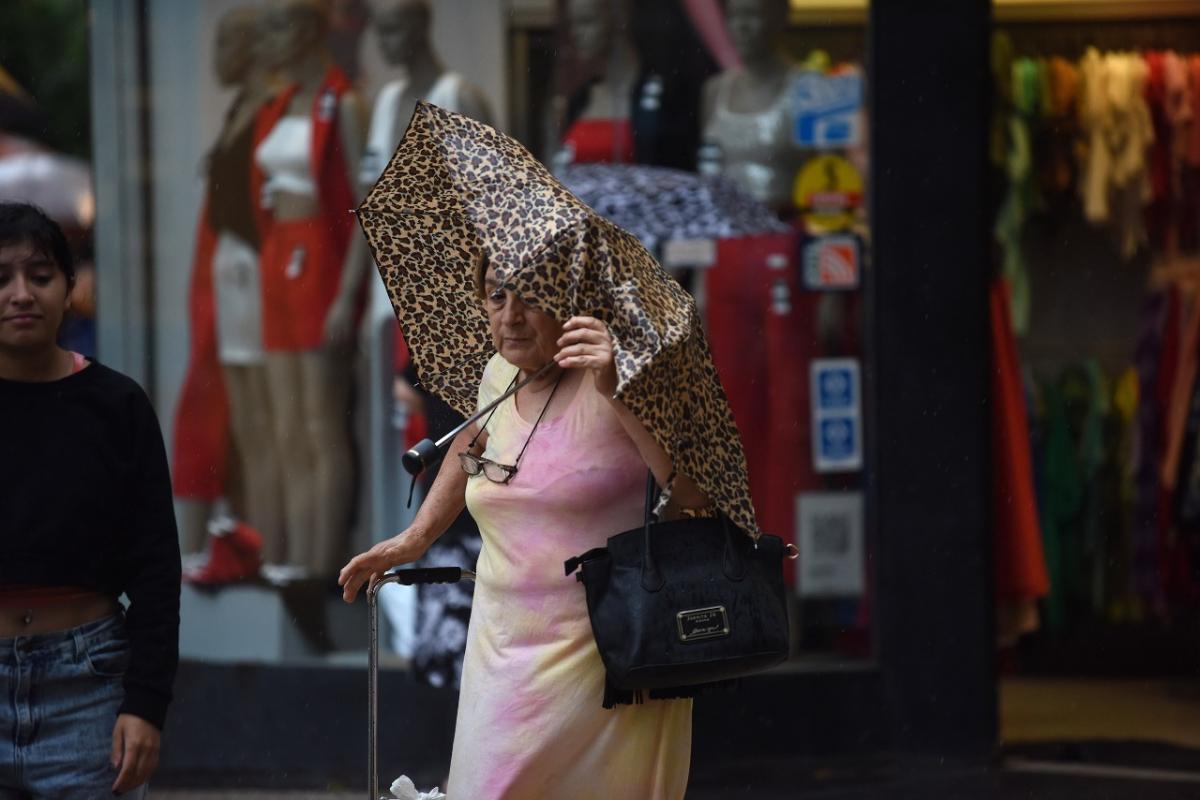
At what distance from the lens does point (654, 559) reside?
3578mm

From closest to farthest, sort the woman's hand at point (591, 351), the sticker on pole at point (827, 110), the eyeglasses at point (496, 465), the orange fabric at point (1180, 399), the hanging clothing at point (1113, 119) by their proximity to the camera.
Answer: the woman's hand at point (591, 351) < the eyeglasses at point (496, 465) < the sticker on pole at point (827, 110) < the hanging clothing at point (1113, 119) < the orange fabric at point (1180, 399)

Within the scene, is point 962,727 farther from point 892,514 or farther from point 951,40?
point 951,40

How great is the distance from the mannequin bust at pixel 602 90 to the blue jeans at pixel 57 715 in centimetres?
451

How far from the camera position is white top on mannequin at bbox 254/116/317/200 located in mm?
8070

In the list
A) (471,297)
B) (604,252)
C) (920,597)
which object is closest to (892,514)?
A: (920,597)

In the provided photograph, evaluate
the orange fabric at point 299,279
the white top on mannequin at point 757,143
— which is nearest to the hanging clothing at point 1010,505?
the white top on mannequin at point 757,143

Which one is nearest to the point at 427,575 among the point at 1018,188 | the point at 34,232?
the point at 34,232

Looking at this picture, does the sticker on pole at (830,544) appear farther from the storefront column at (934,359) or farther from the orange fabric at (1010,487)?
the orange fabric at (1010,487)

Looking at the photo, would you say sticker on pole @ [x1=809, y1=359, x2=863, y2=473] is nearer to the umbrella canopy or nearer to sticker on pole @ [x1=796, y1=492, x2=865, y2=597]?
sticker on pole @ [x1=796, y1=492, x2=865, y2=597]

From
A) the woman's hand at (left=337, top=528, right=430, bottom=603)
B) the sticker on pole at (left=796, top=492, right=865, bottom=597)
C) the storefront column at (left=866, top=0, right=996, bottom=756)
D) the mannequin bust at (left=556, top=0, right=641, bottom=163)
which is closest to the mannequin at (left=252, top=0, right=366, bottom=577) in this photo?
the mannequin bust at (left=556, top=0, right=641, bottom=163)

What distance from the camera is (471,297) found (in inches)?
166

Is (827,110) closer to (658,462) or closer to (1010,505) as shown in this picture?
(1010,505)

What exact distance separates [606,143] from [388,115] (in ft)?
3.36

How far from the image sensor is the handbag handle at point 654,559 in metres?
3.55
